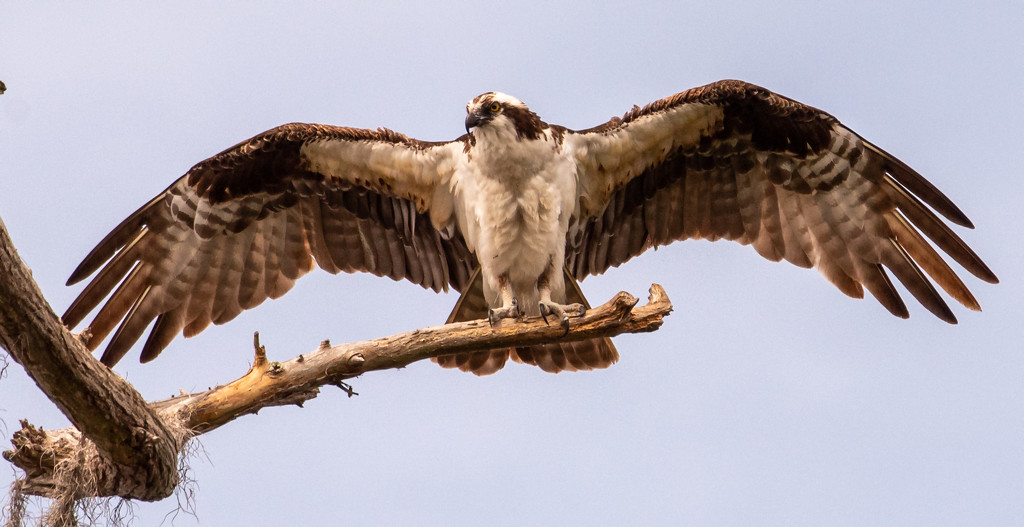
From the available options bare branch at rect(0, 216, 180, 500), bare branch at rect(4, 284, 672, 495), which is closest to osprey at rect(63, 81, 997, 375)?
bare branch at rect(4, 284, 672, 495)

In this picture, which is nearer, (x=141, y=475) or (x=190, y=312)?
(x=141, y=475)

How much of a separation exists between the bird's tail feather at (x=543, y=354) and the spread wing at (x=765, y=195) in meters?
0.83

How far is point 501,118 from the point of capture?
761 centimetres

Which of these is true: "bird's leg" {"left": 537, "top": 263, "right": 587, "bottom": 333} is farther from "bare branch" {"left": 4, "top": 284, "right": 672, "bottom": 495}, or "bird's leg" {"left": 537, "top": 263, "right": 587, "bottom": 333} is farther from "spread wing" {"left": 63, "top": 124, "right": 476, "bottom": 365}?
"spread wing" {"left": 63, "top": 124, "right": 476, "bottom": 365}

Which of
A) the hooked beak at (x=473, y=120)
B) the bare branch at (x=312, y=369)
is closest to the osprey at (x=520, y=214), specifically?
the hooked beak at (x=473, y=120)

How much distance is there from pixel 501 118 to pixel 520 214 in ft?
2.27

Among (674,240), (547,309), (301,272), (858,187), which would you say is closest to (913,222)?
(858,187)

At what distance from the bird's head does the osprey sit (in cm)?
1

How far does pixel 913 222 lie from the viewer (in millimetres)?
8055

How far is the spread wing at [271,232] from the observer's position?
816cm

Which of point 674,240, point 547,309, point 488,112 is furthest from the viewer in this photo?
point 674,240

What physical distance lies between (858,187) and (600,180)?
199 cm

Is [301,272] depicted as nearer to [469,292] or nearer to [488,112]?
[469,292]

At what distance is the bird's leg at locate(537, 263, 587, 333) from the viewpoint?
675cm
